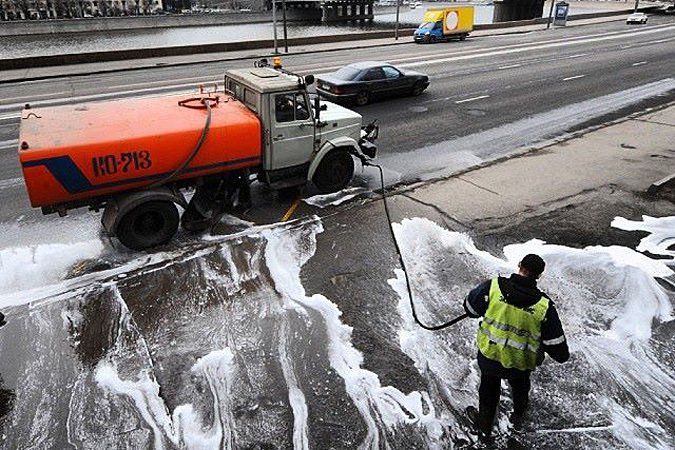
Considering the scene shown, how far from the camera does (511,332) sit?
156 inches

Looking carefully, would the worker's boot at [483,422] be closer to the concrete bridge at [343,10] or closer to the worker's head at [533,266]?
the worker's head at [533,266]

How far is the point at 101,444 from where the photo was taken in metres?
4.38

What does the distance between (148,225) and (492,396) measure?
572cm

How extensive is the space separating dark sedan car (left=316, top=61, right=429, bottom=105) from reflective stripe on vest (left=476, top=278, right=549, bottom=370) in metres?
13.1

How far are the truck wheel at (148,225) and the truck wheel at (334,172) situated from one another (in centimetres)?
293

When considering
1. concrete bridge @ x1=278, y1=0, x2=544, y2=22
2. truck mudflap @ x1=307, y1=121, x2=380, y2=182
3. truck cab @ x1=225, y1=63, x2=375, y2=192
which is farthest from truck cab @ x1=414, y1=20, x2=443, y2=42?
concrete bridge @ x1=278, y1=0, x2=544, y2=22

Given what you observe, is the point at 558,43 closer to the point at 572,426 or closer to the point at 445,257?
the point at 445,257

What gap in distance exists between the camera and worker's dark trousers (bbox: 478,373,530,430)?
4336 mm

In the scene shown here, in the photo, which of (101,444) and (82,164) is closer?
(101,444)

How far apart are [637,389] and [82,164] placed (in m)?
7.33

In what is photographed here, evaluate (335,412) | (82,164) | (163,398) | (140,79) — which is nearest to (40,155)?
(82,164)

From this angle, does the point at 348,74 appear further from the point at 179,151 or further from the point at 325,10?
the point at 325,10

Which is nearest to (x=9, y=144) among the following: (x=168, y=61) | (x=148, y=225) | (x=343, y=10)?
(x=148, y=225)

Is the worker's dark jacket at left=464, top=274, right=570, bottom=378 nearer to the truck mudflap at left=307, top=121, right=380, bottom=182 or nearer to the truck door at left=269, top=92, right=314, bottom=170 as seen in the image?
the truck door at left=269, top=92, right=314, bottom=170
